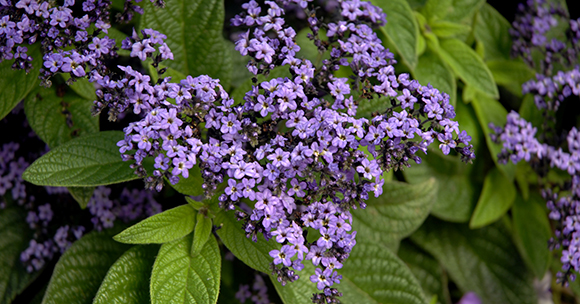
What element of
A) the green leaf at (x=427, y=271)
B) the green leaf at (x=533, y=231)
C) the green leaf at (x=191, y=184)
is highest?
the green leaf at (x=191, y=184)

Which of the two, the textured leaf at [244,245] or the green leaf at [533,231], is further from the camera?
the green leaf at [533,231]

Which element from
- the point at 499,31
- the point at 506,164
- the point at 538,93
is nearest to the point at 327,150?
the point at 506,164

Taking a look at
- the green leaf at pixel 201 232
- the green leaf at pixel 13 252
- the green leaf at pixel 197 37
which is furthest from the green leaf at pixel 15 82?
the green leaf at pixel 201 232

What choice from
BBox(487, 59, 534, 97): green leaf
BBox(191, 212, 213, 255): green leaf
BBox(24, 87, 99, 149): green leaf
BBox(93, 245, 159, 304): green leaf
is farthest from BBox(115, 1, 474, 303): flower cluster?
BBox(487, 59, 534, 97): green leaf

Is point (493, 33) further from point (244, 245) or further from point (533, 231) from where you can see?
point (244, 245)

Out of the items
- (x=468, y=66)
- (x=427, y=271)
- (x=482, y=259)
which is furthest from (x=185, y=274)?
(x=482, y=259)

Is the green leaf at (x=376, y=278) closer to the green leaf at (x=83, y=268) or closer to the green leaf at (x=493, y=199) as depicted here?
the green leaf at (x=493, y=199)

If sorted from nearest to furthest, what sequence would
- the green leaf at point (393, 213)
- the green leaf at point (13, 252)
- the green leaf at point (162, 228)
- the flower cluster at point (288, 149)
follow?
the flower cluster at point (288, 149), the green leaf at point (162, 228), the green leaf at point (13, 252), the green leaf at point (393, 213)
